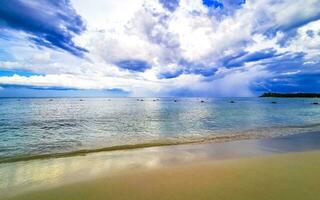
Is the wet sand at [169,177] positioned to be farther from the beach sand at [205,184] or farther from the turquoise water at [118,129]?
the turquoise water at [118,129]

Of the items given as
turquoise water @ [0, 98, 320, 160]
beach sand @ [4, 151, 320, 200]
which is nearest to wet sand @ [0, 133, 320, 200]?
beach sand @ [4, 151, 320, 200]

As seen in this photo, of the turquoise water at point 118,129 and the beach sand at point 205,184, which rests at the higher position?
the beach sand at point 205,184

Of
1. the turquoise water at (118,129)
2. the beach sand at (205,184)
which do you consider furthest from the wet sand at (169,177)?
the turquoise water at (118,129)

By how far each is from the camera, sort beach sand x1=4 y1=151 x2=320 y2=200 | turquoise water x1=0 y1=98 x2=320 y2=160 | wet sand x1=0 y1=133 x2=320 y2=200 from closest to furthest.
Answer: beach sand x1=4 y1=151 x2=320 y2=200 → wet sand x1=0 y1=133 x2=320 y2=200 → turquoise water x1=0 y1=98 x2=320 y2=160

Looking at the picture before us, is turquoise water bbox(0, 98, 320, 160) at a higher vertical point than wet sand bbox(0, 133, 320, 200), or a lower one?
lower

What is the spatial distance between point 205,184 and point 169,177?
1189mm

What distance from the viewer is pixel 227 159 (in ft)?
27.6

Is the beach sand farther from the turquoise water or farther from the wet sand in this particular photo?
the turquoise water

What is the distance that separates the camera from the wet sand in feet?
16.7

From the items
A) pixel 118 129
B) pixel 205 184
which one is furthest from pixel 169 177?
pixel 118 129

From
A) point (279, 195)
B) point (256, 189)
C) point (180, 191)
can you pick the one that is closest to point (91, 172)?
point (180, 191)

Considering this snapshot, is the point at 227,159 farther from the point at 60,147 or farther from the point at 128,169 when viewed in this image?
the point at 60,147

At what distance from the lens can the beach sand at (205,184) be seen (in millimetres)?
4938

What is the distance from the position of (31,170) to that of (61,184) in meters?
2.67
